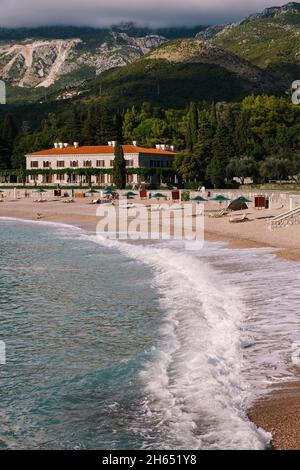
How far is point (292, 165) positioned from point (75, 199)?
31245 mm

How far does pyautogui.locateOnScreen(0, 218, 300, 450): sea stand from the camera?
10.1 meters

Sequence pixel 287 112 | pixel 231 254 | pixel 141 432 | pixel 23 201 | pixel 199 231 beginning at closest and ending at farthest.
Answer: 1. pixel 141 432
2. pixel 231 254
3. pixel 199 231
4. pixel 23 201
5. pixel 287 112

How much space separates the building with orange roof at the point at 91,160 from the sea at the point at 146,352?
227ft

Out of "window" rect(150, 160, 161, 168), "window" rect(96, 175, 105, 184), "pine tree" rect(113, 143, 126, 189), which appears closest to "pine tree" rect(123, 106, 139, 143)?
"window" rect(150, 160, 161, 168)

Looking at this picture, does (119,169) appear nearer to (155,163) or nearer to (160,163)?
(155,163)

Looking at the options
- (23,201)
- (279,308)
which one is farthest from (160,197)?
(279,308)

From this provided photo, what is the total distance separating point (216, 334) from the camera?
15.6 meters

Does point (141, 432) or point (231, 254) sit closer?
point (141, 432)

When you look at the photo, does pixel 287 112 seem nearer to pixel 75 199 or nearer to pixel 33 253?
pixel 75 199

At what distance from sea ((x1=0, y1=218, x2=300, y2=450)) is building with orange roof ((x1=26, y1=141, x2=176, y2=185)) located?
2726 inches

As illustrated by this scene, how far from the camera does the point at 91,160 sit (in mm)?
100062

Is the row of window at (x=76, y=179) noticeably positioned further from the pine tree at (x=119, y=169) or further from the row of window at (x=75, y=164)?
Result: the pine tree at (x=119, y=169)

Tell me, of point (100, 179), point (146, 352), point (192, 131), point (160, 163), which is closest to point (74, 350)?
point (146, 352)

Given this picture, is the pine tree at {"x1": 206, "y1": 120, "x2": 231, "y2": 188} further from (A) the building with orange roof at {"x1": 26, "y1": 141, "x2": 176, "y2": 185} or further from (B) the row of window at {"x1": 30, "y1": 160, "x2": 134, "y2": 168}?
(B) the row of window at {"x1": 30, "y1": 160, "x2": 134, "y2": 168}
